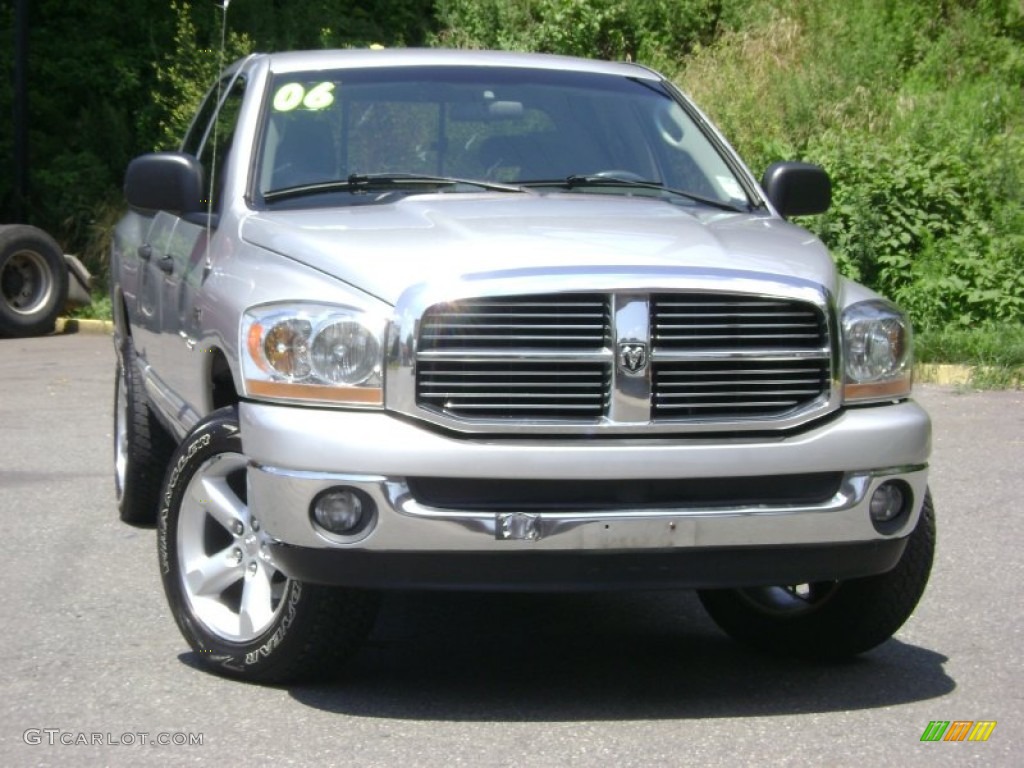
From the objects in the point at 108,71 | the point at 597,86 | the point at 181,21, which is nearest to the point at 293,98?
the point at 597,86

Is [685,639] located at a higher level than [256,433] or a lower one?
lower

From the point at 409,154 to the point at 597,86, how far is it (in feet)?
3.07

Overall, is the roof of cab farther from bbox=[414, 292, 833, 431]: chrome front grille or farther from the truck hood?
bbox=[414, 292, 833, 431]: chrome front grille

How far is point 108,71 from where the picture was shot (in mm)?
21547

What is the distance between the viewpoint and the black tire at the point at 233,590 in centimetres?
489

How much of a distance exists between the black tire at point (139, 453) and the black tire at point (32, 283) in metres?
8.93

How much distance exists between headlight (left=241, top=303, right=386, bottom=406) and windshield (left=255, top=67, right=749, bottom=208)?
1005mm

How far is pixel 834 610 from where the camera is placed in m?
5.41

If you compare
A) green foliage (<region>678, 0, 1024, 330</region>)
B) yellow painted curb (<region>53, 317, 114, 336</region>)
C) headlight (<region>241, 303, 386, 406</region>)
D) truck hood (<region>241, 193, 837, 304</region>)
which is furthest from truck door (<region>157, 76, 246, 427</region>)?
yellow painted curb (<region>53, 317, 114, 336</region>)

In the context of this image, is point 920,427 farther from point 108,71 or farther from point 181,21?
point 108,71

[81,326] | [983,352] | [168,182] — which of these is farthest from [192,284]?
[81,326]

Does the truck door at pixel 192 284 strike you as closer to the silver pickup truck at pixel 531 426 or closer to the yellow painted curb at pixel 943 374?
the silver pickup truck at pixel 531 426

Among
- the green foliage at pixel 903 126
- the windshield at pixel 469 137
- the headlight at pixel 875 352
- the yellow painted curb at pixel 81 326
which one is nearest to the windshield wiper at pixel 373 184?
the windshield at pixel 469 137

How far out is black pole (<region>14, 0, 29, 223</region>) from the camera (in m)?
19.6
